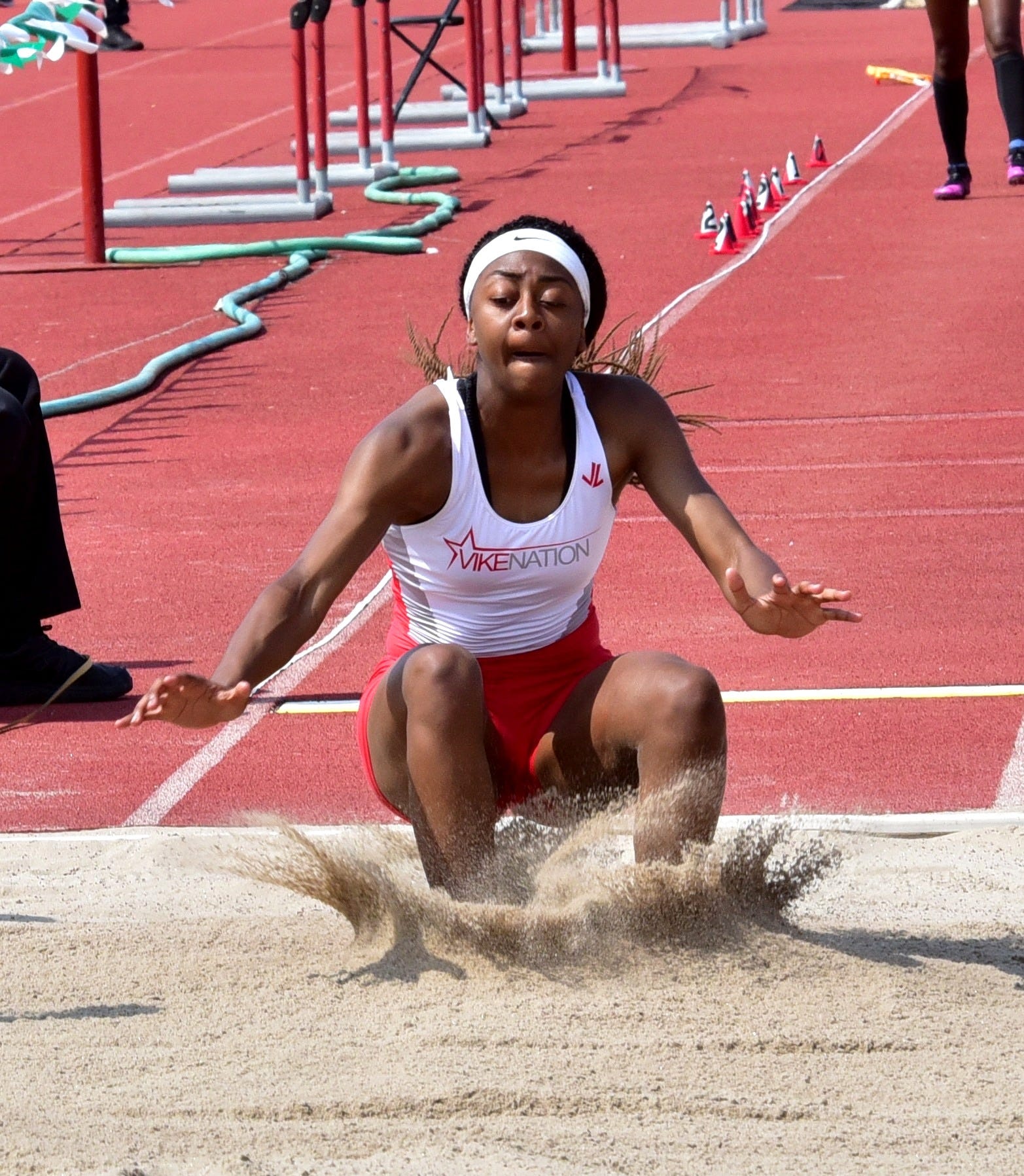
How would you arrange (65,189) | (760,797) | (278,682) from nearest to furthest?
1. (760,797)
2. (278,682)
3. (65,189)

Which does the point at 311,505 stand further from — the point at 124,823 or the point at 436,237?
the point at 436,237

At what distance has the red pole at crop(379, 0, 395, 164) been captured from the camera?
12820 millimetres

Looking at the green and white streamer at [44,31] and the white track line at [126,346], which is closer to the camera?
the green and white streamer at [44,31]

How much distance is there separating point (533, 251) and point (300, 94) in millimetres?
8814

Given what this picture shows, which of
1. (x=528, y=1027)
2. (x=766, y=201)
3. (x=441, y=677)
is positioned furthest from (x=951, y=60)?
(x=528, y=1027)

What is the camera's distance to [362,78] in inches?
492

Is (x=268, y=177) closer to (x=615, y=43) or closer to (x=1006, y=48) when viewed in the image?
(x=615, y=43)

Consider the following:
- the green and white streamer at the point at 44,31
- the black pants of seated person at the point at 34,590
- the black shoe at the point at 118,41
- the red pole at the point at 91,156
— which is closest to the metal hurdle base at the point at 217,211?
the red pole at the point at 91,156

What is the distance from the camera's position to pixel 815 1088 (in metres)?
2.90

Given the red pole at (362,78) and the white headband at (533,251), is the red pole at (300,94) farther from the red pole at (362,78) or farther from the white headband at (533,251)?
the white headband at (533,251)

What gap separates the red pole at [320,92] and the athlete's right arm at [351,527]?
26.9 feet

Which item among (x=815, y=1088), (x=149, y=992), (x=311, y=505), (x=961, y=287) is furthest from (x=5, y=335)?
(x=815, y=1088)

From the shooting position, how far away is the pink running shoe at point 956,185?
38.1 ft

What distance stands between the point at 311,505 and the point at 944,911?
140 inches
